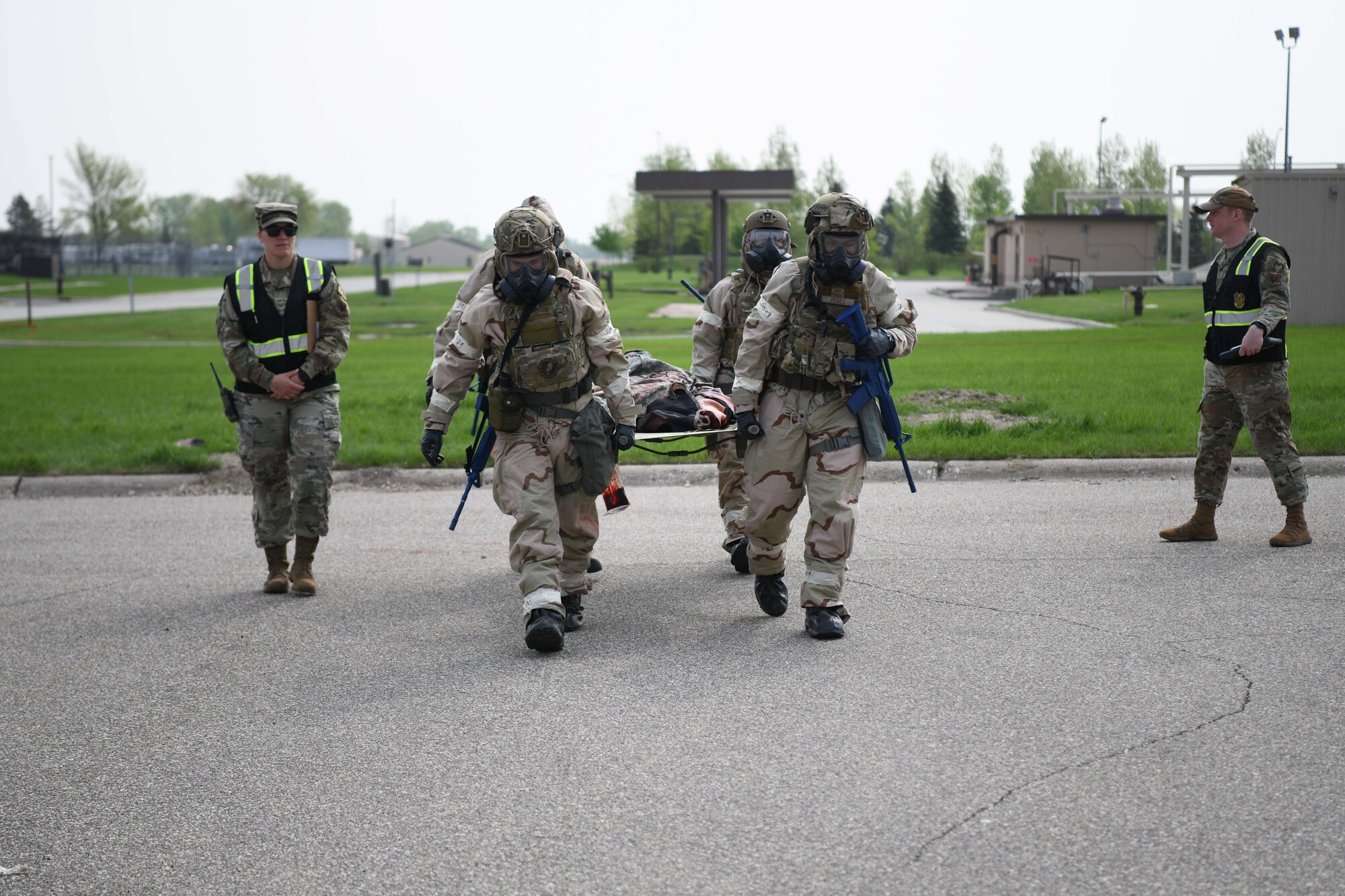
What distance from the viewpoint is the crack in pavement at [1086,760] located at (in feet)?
11.6

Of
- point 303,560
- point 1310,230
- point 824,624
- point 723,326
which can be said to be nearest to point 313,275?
point 303,560

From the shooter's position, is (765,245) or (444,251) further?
(444,251)

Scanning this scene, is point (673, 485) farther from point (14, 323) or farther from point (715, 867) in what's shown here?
point (14, 323)

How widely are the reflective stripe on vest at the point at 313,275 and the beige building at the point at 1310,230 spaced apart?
73.2 feet

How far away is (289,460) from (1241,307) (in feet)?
18.4

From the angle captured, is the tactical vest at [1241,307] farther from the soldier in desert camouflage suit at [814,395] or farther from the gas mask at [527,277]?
the gas mask at [527,277]

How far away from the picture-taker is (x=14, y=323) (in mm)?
34406

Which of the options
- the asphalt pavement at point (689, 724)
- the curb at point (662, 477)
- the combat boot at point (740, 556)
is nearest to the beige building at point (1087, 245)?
the curb at point (662, 477)

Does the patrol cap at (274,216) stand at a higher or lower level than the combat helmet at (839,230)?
higher

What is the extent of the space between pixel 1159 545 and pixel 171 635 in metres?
5.43

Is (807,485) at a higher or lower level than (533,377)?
lower

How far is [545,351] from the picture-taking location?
18.5 ft

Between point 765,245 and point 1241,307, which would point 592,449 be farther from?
point 1241,307

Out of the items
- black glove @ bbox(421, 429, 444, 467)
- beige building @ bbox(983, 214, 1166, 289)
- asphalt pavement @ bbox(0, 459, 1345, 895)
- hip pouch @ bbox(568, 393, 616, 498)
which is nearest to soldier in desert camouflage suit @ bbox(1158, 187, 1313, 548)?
asphalt pavement @ bbox(0, 459, 1345, 895)
